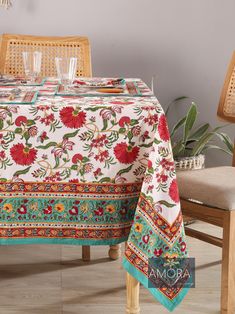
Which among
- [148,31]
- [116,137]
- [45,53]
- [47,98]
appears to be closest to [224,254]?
[116,137]

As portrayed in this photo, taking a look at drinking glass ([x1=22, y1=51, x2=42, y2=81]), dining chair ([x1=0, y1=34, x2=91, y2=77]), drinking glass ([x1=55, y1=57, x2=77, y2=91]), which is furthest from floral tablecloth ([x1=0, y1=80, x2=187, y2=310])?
dining chair ([x1=0, y1=34, x2=91, y2=77])

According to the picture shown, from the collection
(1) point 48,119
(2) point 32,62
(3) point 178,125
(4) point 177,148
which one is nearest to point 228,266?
(1) point 48,119

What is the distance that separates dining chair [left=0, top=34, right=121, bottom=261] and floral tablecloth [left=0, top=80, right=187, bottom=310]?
1076 millimetres

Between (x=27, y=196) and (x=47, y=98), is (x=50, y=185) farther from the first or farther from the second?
(x=47, y=98)

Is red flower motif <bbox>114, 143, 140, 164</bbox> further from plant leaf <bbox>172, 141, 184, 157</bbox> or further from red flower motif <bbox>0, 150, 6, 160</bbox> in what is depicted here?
plant leaf <bbox>172, 141, 184, 157</bbox>

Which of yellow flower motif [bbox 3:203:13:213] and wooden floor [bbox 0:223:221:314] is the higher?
yellow flower motif [bbox 3:203:13:213]

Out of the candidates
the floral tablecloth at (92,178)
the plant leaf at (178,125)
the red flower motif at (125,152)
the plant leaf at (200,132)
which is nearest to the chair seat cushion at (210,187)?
the floral tablecloth at (92,178)

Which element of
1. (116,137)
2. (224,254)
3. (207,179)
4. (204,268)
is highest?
(116,137)

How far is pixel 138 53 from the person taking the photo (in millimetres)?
3475

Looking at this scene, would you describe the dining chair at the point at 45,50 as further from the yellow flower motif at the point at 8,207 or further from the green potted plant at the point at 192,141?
the yellow flower motif at the point at 8,207

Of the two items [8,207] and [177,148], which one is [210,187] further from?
[177,148]

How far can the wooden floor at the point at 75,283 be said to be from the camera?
2.29m

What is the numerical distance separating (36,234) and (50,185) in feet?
0.53

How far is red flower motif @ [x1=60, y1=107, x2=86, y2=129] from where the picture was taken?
197 cm
